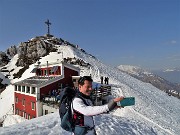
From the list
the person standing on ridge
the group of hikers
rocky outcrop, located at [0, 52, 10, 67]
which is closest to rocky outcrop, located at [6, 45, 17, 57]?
rocky outcrop, located at [0, 52, 10, 67]

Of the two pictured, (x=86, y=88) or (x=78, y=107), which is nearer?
(x=78, y=107)

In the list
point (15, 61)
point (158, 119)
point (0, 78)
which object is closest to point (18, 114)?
point (158, 119)

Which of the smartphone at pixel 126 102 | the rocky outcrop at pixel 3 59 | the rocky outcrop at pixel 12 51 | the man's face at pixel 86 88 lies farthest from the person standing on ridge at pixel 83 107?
the rocky outcrop at pixel 12 51

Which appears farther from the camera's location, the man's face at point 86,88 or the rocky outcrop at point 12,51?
the rocky outcrop at point 12,51

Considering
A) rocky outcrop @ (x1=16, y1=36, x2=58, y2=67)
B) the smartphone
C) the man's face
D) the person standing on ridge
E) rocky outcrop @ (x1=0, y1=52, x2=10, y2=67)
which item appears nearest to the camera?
the smartphone

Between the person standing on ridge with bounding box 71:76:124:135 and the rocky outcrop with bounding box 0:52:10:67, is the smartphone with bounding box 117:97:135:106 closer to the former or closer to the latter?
the person standing on ridge with bounding box 71:76:124:135

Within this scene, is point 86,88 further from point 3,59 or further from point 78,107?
point 3,59

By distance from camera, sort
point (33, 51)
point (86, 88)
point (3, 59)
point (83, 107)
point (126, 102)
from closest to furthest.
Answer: point (126, 102), point (83, 107), point (86, 88), point (33, 51), point (3, 59)

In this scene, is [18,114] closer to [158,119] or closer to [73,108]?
[158,119]

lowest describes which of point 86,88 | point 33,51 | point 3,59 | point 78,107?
point 78,107

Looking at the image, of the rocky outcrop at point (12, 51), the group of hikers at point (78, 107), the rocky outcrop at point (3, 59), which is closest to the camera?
the group of hikers at point (78, 107)

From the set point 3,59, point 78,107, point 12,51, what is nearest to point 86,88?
point 78,107

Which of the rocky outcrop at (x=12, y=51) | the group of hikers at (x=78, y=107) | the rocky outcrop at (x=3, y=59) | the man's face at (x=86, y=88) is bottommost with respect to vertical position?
the group of hikers at (x=78, y=107)

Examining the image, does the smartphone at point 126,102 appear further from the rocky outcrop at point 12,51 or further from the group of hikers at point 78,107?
the rocky outcrop at point 12,51
